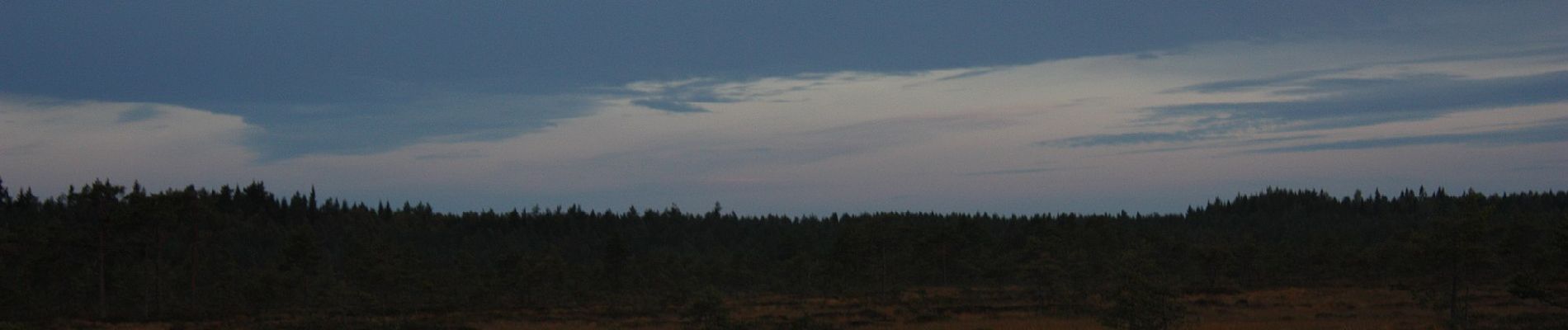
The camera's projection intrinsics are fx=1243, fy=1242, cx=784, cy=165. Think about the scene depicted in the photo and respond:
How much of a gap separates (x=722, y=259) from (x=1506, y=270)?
7593cm

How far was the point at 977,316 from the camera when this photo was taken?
62938mm

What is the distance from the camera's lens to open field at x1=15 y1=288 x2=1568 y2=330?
49375mm

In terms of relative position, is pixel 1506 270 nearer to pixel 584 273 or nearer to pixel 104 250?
pixel 584 273

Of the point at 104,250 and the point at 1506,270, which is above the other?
the point at 104,250

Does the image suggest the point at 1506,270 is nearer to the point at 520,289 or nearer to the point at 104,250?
the point at 520,289

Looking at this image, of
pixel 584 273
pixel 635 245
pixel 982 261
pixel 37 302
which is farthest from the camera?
pixel 635 245

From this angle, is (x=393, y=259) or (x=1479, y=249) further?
(x=393, y=259)

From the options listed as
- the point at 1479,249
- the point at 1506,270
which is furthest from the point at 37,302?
the point at 1506,270

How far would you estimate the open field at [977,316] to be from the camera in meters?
49.4

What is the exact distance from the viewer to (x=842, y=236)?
10400 cm

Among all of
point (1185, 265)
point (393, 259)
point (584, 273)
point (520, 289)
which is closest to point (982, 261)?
point (1185, 265)

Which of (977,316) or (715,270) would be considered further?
(715,270)

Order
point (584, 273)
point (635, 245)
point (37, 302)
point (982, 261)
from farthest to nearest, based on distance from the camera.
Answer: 1. point (635, 245)
2. point (982, 261)
3. point (584, 273)
4. point (37, 302)

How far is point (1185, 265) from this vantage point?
438 feet
